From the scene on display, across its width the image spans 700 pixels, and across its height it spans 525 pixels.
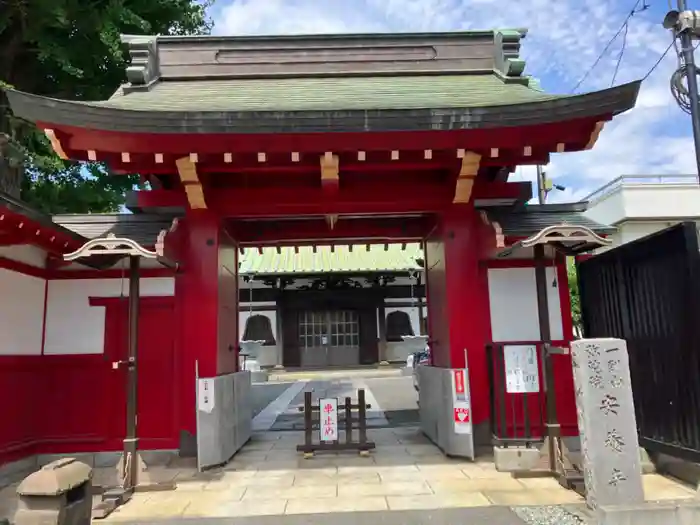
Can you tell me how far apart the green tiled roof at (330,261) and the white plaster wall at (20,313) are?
14538 millimetres

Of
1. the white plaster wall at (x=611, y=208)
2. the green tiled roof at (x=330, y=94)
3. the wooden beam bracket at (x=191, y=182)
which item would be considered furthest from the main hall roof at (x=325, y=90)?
the white plaster wall at (x=611, y=208)

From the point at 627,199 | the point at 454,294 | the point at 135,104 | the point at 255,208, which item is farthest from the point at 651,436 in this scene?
the point at 627,199

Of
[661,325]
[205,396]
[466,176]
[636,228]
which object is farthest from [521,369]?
[636,228]

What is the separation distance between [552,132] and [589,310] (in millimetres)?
2819

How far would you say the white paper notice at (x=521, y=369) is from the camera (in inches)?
275

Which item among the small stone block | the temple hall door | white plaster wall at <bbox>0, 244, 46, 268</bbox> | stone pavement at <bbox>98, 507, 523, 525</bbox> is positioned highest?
white plaster wall at <bbox>0, 244, 46, 268</bbox>

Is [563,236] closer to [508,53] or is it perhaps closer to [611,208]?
[508,53]

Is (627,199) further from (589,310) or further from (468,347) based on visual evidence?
(468,347)

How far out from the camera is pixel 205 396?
6.73 metres

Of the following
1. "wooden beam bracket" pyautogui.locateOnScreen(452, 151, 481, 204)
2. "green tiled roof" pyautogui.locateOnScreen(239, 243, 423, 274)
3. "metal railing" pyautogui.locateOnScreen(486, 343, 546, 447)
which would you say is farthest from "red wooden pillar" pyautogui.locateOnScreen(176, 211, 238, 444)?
"green tiled roof" pyautogui.locateOnScreen(239, 243, 423, 274)

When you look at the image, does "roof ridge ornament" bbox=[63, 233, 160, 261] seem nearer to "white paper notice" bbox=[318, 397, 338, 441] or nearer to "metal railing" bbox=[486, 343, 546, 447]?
"white paper notice" bbox=[318, 397, 338, 441]

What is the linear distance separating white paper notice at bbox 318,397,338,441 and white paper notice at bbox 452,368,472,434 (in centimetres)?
172

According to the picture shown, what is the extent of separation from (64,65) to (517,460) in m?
12.0

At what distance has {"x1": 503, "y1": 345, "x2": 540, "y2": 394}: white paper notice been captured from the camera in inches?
275
